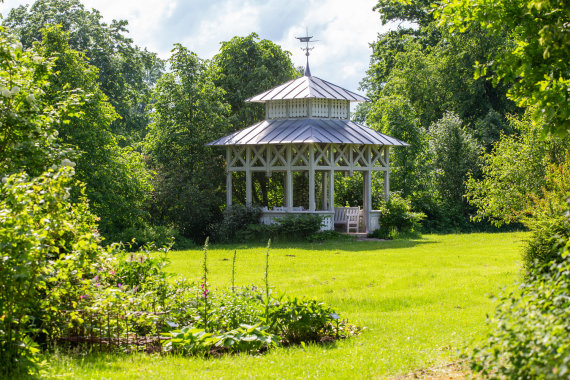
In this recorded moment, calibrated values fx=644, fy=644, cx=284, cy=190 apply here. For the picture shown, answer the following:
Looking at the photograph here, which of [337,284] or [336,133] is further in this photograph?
[336,133]

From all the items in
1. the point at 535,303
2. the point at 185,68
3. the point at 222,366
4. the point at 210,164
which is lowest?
the point at 222,366

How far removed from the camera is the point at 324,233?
2242cm

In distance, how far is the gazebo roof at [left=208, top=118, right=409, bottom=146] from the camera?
22.5 metres

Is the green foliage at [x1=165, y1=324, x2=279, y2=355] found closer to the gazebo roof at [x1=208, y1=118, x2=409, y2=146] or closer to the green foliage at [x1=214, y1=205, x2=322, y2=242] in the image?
the green foliage at [x1=214, y1=205, x2=322, y2=242]

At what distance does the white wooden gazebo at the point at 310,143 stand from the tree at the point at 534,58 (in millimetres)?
13864

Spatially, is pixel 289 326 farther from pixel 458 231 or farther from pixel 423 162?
pixel 423 162

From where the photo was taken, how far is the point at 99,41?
35.7 metres

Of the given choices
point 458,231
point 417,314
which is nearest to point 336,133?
point 458,231

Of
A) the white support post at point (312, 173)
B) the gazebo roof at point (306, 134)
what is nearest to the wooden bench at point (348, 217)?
the white support post at point (312, 173)

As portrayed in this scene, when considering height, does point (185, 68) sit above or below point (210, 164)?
above

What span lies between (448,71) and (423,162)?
8.49 meters

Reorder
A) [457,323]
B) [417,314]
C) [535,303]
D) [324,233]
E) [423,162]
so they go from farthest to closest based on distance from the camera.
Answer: [423,162] < [324,233] < [417,314] < [457,323] < [535,303]

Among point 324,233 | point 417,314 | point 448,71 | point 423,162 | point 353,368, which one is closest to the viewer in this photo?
point 353,368

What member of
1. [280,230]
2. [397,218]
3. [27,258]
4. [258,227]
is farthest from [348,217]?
[27,258]
